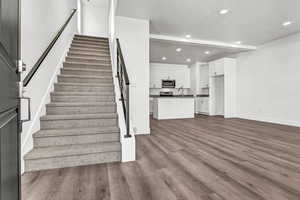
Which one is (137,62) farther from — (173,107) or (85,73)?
(173,107)

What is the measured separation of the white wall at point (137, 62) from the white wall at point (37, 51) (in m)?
1.47

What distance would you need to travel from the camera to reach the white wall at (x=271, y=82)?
4.87 metres

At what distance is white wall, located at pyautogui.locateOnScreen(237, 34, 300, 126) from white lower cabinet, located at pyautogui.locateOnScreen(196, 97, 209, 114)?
5.07 ft

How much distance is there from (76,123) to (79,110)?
0.33 metres

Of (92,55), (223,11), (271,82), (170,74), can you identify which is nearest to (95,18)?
(92,55)

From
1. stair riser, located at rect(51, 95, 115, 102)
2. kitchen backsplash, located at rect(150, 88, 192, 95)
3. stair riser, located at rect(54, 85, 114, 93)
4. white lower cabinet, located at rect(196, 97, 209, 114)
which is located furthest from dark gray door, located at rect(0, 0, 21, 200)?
kitchen backsplash, located at rect(150, 88, 192, 95)

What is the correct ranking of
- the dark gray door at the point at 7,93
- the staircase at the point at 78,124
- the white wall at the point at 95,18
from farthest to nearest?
the white wall at the point at 95,18, the staircase at the point at 78,124, the dark gray door at the point at 7,93

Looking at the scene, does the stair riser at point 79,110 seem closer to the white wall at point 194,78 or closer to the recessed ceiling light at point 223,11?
the recessed ceiling light at point 223,11

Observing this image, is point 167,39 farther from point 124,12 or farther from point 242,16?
point 242,16

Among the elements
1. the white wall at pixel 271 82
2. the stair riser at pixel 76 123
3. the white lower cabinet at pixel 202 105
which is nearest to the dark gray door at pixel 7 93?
the stair riser at pixel 76 123

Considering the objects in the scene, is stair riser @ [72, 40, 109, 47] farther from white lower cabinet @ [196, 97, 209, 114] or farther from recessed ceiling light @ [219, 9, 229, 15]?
white lower cabinet @ [196, 97, 209, 114]

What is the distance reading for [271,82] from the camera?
5.51 m

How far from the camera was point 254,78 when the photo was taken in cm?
611

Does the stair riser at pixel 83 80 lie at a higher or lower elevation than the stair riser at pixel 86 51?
lower
